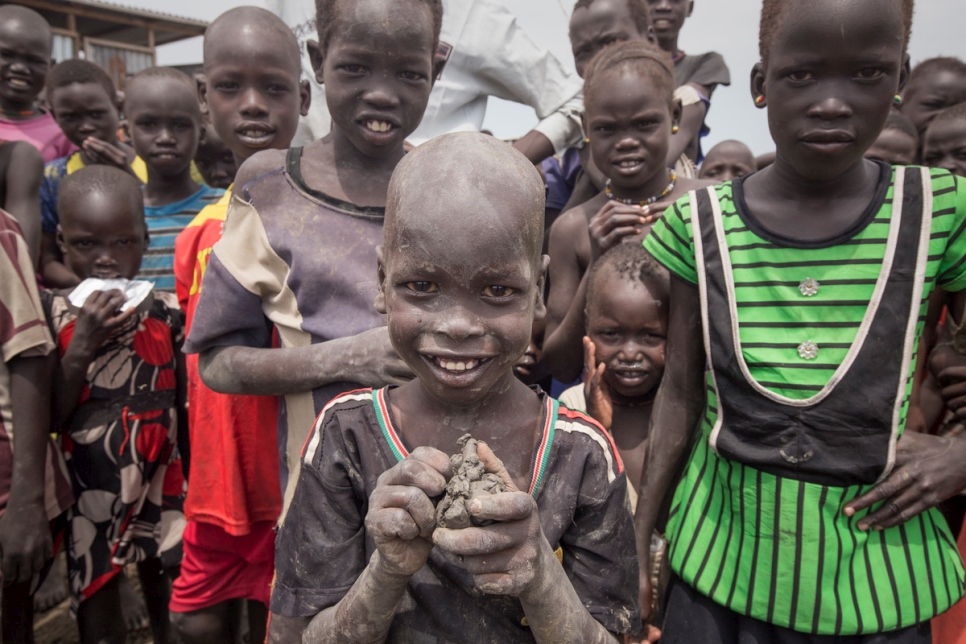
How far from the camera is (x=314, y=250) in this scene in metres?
1.68

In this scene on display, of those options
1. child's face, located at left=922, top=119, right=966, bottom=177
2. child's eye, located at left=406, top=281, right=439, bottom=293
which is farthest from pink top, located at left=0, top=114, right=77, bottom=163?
child's face, located at left=922, top=119, right=966, bottom=177

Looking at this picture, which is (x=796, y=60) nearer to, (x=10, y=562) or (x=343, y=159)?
(x=343, y=159)

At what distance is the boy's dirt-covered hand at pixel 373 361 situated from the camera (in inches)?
58.8

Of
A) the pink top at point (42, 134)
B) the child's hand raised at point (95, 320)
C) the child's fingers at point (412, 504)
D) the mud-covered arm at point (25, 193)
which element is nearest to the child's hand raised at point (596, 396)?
the child's fingers at point (412, 504)

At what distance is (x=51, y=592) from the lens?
10.6 feet

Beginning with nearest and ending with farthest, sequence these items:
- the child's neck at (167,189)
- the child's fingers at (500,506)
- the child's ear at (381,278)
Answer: the child's fingers at (500,506) < the child's ear at (381,278) < the child's neck at (167,189)

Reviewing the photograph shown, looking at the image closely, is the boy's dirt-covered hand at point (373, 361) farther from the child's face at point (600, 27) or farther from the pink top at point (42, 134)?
the pink top at point (42, 134)

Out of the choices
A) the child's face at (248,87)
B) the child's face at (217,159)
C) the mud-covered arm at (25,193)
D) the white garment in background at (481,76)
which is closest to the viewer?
the child's face at (248,87)

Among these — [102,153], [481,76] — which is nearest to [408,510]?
[481,76]

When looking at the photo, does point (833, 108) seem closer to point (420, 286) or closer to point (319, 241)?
point (420, 286)

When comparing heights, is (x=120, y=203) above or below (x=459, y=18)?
below

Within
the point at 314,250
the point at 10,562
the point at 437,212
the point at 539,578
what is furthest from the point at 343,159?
the point at 10,562

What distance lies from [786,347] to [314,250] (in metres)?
1.14

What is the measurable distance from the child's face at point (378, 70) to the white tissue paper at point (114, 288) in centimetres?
122
